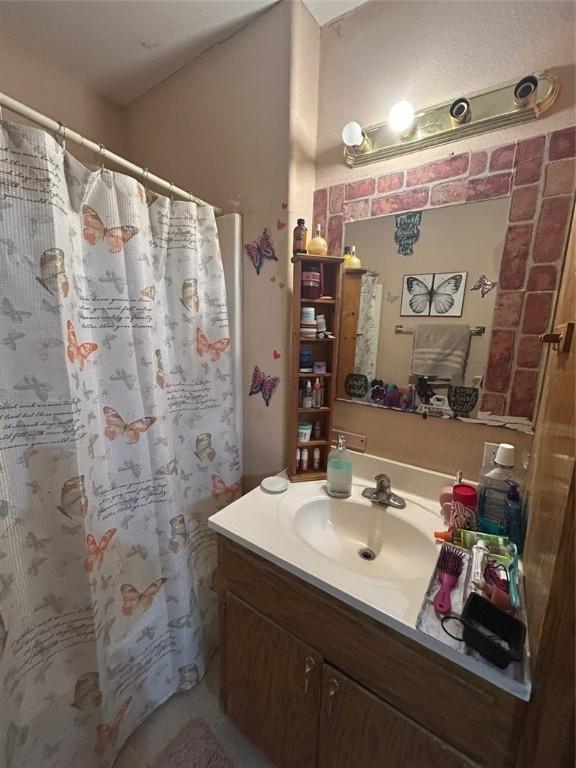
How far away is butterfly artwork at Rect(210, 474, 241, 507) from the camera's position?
48.6 inches

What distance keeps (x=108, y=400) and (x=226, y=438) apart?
46 centimetres

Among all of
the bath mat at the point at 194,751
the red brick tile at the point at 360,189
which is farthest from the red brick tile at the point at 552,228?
the bath mat at the point at 194,751

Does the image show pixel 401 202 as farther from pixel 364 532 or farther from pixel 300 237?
pixel 364 532

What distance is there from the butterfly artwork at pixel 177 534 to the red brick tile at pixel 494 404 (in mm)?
1036

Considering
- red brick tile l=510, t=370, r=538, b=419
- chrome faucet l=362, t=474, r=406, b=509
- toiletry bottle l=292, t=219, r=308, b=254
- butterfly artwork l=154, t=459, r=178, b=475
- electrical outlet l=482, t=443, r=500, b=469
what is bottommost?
chrome faucet l=362, t=474, r=406, b=509

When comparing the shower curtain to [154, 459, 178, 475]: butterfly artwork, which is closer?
the shower curtain

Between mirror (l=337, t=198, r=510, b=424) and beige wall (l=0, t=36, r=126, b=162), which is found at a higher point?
beige wall (l=0, t=36, r=126, b=162)

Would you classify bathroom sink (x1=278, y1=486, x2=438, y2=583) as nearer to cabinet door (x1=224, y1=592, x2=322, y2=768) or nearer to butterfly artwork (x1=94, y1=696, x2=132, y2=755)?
cabinet door (x1=224, y1=592, x2=322, y2=768)

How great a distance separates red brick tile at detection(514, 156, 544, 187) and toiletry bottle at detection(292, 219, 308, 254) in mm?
578

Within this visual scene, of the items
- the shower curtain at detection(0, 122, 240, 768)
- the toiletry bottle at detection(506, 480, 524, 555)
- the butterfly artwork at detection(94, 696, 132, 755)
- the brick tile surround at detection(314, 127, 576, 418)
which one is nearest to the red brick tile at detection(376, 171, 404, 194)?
the brick tile surround at detection(314, 127, 576, 418)

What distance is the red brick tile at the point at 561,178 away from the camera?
77 cm

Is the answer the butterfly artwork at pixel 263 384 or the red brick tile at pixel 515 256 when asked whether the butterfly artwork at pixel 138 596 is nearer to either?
the butterfly artwork at pixel 263 384

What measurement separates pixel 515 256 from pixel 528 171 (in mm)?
207

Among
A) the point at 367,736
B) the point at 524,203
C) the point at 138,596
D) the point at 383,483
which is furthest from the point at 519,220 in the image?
the point at 138,596
